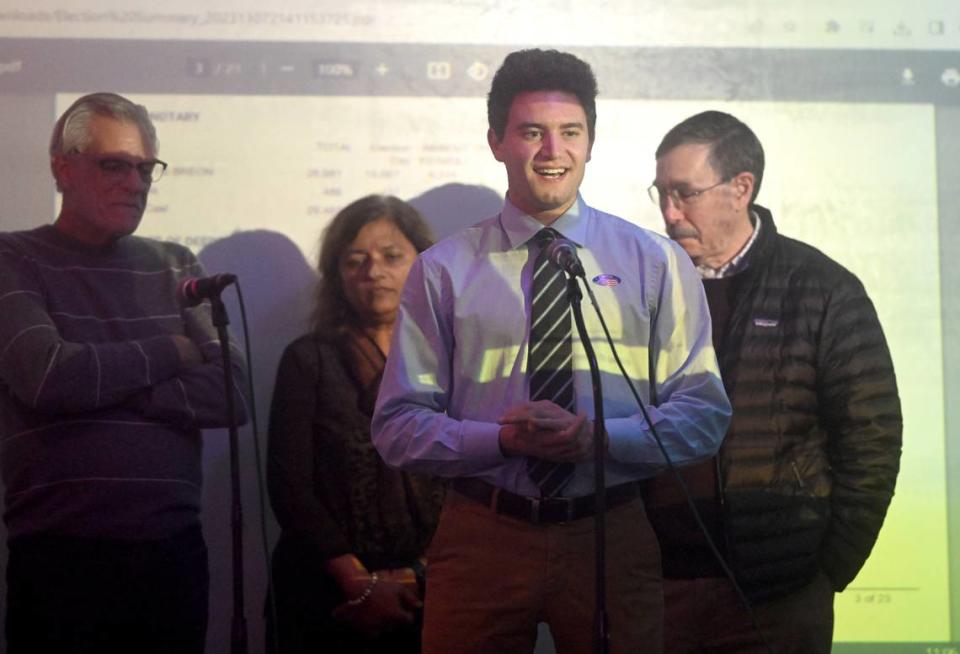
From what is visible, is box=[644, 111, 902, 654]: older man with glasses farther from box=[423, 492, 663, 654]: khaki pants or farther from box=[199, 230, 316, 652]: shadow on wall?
box=[199, 230, 316, 652]: shadow on wall

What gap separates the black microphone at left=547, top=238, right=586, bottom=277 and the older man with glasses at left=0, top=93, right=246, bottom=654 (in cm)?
106

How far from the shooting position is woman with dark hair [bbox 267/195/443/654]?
3.05 meters

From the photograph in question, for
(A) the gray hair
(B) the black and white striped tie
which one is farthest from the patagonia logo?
(A) the gray hair

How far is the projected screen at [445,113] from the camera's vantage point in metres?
3.48

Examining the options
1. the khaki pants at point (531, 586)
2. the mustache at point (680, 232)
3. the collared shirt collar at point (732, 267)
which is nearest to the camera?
the khaki pants at point (531, 586)

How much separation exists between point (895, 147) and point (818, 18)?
1.55 ft

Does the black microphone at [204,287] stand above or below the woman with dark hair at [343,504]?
above

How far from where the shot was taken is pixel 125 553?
2789 millimetres

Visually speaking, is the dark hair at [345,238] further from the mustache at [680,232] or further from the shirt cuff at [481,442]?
the shirt cuff at [481,442]

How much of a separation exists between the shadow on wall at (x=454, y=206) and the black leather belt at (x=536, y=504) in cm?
125

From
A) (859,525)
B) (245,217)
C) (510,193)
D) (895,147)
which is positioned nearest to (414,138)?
(245,217)

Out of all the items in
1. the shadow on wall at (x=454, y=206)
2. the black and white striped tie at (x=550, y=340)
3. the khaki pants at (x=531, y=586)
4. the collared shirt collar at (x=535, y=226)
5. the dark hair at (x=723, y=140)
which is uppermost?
the dark hair at (x=723, y=140)

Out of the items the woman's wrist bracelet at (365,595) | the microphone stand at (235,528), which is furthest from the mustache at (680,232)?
the microphone stand at (235,528)

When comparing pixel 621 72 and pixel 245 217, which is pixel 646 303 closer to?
pixel 621 72
